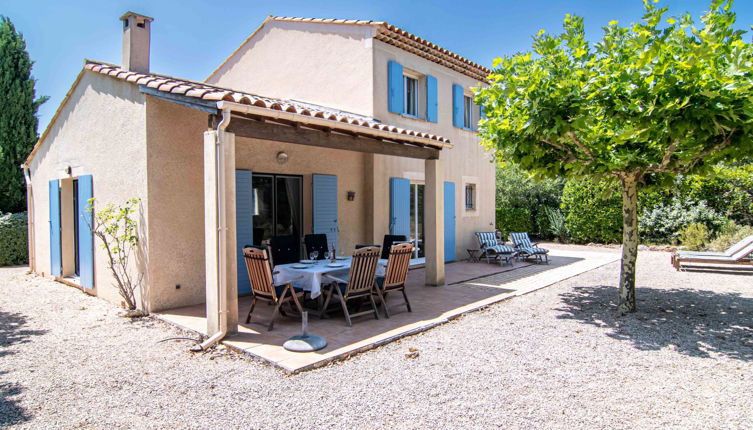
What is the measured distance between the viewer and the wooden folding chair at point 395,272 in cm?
645

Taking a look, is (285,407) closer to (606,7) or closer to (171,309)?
(171,309)

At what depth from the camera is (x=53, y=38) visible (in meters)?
14.3

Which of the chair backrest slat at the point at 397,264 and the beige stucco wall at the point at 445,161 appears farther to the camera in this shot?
the beige stucco wall at the point at 445,161

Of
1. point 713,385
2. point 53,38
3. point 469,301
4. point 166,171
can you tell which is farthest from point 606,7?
point 53,38

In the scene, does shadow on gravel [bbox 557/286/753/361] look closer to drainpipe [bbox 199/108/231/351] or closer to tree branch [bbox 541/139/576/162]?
tree branch [bbox 541/139/576/162]

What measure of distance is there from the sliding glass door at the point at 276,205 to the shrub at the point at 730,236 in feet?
40.8

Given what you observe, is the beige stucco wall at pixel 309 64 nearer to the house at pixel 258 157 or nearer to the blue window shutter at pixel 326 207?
the house at pixel 258 157

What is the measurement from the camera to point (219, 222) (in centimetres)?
529

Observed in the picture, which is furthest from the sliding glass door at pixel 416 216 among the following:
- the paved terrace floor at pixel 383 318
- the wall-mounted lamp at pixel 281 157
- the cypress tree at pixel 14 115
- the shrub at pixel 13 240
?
the cypress tree at pixel 14 115

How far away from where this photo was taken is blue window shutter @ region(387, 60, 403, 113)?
10344 millimetres

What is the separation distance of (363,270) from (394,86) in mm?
5694

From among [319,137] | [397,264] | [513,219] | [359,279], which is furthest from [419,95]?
[513,219]

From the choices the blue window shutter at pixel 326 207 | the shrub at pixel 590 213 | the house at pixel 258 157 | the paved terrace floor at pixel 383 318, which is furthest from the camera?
the shrub at pixel 590 213

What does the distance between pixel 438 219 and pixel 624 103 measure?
4163 mm
